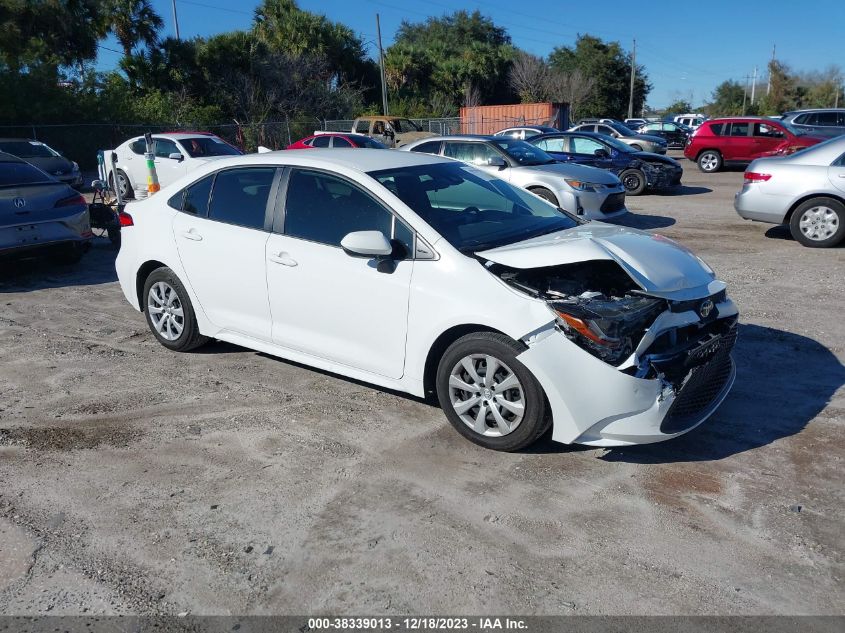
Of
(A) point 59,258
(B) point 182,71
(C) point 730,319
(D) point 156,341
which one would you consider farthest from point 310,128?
(C) point 730,319

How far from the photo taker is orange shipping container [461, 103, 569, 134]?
130 feet

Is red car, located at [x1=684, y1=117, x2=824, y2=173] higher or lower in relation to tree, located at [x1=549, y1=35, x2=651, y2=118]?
lower

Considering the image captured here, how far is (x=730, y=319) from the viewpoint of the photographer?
4562 mm

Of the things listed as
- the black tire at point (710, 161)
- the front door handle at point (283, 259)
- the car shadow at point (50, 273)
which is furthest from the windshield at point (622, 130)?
the front door handle at point (283, 259)

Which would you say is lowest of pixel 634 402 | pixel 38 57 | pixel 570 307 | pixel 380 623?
pixel 380 623

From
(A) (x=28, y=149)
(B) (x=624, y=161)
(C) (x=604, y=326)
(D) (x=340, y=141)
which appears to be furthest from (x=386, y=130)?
(C) (x=604, y=326)

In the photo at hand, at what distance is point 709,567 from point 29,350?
5765 mm

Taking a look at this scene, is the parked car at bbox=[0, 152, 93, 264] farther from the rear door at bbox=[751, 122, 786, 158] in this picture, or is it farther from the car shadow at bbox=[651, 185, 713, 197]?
the rear door at bbox=[751, 122, 786, 158]

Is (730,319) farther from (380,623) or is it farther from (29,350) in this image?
(29,350)

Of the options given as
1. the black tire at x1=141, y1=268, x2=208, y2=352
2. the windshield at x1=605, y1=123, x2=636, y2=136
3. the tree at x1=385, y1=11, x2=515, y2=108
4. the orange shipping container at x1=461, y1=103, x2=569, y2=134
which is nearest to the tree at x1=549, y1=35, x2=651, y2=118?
the tree at x1=385, y1=11, x2=515, y2=108

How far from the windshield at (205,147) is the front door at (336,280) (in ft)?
40.6

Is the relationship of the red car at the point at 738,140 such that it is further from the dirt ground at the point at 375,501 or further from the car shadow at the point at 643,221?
the dirt ground at the point at 375,501

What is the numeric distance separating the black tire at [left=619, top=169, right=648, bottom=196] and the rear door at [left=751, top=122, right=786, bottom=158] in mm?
7832

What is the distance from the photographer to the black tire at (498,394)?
13.1 ft
